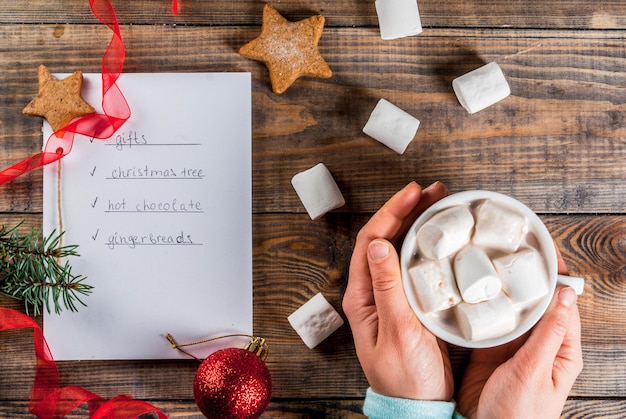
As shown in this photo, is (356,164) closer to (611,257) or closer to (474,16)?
(474,16)

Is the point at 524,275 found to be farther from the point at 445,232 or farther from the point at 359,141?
the point at 359,141

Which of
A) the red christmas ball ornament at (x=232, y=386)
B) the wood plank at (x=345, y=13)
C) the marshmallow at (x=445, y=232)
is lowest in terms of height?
the red christmas ball ornament at (x=232, y=386)

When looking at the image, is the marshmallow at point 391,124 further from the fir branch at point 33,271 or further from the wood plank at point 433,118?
the fir branch at point 33,271

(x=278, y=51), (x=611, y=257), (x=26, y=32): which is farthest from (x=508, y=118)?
(x=26, y=32)

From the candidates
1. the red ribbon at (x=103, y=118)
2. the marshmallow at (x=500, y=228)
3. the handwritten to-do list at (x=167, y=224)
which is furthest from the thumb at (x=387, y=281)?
the red ribbon at (x=103, y=118)

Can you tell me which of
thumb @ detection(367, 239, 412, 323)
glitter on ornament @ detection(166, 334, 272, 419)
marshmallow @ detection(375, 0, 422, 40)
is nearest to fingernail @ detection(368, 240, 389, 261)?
thumb @ detection(367, 239, 412, 323)
